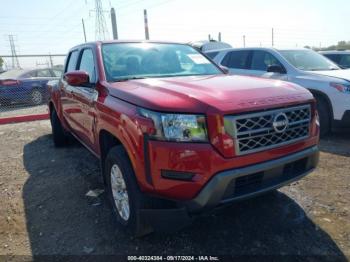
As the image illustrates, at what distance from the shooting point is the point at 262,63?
23.6 ft

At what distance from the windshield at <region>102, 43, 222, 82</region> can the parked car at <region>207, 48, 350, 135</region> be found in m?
2.62

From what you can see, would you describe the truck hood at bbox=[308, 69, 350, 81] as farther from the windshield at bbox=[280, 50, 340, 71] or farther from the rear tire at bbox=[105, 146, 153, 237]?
the rear tire at bbox=[105, 146, 153, 237]

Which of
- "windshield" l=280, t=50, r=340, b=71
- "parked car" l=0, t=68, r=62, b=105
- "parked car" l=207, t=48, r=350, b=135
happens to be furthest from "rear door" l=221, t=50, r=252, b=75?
"parked car" l=0, t=68, r=62, b=105

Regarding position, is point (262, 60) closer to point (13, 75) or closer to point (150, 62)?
point (150, 62)

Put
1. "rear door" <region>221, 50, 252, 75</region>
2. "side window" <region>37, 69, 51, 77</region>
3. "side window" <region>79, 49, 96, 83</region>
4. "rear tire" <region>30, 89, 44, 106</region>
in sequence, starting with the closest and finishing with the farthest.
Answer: "side window" <region>79, 49, 96, 83</region>, "rear door" <region>221, 50, 252, 75</region>, "rear tire" <region>30, 89, 44, 106</region>, "side window" <region>37, 69, 51, 77</region>

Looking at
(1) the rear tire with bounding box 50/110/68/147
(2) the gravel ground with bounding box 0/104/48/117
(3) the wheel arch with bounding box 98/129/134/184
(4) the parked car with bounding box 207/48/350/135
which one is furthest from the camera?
(2) the gravel ground with bounding box 0/104/48/117

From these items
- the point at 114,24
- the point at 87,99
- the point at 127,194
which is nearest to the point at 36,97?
the point at 114,24

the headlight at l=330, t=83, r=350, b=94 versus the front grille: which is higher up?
the front grille

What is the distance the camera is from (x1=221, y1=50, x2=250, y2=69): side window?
762 cm

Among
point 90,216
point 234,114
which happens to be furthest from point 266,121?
point 90,216

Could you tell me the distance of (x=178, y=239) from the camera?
2.91 meters

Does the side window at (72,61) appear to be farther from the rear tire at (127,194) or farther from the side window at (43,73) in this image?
the side window at (43,73)

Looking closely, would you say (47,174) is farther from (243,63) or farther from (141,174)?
(243,63)

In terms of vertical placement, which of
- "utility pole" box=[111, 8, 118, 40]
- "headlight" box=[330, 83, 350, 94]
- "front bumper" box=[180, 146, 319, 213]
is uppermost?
"utility pole" box=[111, 8, 118, 40]
